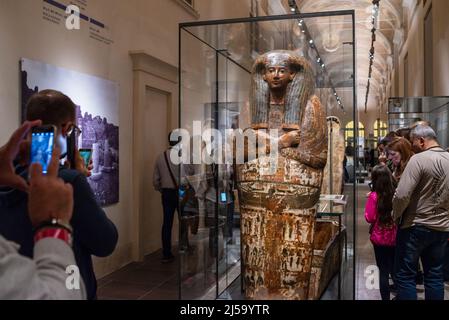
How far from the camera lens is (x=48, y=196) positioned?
1.23m

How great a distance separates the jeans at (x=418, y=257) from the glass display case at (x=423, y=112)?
4.70m

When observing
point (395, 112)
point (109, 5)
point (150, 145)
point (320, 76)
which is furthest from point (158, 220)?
point (395, 112)

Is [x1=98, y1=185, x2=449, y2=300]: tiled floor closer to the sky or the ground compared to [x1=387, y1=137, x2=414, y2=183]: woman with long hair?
closer to the ground

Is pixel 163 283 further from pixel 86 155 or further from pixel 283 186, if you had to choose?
pixel 86 155

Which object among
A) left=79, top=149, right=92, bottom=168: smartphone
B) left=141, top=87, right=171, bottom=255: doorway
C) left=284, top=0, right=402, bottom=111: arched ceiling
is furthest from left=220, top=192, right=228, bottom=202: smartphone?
left=284, top=0, right=402, bottom=111: arched ceiling

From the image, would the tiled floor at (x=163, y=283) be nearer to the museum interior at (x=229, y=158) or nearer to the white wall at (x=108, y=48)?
the museum interior at (x=229, y=158)

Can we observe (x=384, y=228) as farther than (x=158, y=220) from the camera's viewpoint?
No

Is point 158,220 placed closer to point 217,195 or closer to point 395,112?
point 217,195

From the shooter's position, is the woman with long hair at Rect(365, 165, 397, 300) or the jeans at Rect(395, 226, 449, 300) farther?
the woman with long hair at Rect(365, 165, 397, 300)

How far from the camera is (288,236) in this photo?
317 centimetres

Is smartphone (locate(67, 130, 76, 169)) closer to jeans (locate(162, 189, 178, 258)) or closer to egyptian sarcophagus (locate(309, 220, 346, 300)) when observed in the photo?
egyptian sarcophagus (locate(309, 220, 346, 300))

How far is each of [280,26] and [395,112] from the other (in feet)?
20.4

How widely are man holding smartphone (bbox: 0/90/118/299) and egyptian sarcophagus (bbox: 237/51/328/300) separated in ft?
5.96

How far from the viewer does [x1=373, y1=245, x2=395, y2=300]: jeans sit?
3.85m
